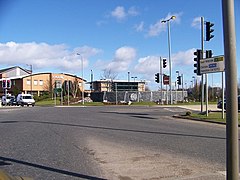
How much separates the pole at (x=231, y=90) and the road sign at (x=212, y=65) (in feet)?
53.8

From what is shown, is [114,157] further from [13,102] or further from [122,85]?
[122,85]

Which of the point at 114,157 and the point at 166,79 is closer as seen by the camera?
the point at 114,157

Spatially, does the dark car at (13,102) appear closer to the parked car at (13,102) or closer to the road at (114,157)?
the parked car at (13,102)

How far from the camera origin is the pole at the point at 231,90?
4.72 meters

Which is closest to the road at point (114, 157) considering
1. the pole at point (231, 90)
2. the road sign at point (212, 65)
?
the pole at point (231, 90)

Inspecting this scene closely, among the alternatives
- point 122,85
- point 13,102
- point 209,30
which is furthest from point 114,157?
point 122,85

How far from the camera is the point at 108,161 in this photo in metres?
8.08

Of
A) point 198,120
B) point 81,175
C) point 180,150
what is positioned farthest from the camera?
point 198,120

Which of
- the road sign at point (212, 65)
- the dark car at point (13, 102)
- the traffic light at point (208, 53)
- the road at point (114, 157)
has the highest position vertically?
the traffic light at point (208, 53)

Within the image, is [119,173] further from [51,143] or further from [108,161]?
[51,143]

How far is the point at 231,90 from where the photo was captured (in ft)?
15.6

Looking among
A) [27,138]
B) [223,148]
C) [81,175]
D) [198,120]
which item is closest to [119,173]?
Result: [81,175]

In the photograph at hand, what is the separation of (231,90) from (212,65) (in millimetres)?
17564

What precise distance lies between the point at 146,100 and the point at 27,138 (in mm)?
64509
